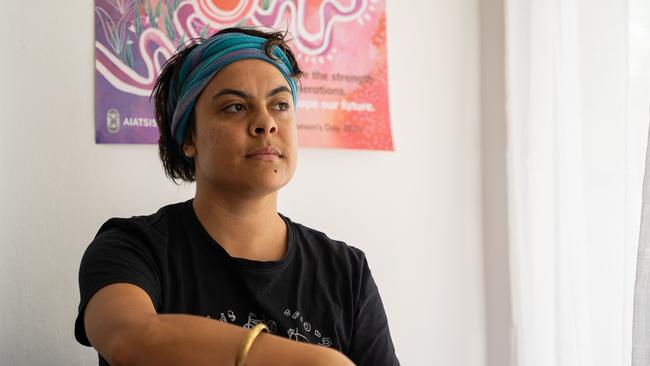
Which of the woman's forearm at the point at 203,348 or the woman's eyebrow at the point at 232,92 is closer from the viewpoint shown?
the woman's forearm at the point at 203,348

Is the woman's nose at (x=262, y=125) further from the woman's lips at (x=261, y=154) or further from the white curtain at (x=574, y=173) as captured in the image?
the white curtain at (x=574, y=173)

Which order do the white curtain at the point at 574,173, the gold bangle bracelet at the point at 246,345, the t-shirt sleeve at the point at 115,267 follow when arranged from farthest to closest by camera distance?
the white curtain at the point at 574,173 → the t-shirt sleeve at the point at 115,267 → the gold bangle bracelet at the point at 246,345

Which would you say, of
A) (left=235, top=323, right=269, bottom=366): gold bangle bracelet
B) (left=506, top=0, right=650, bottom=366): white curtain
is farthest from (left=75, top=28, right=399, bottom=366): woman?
(left=506, top=0, right=650, bottom=366): white curtain

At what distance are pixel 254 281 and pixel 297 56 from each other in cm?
58

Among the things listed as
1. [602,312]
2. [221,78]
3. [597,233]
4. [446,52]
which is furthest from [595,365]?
[221,78]

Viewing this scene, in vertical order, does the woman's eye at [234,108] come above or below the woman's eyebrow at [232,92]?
below

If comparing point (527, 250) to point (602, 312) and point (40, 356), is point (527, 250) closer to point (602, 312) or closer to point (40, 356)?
point (602, 312)

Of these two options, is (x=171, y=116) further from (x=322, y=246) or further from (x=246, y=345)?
(x=246, y=345)

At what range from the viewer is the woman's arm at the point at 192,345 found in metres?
0.82

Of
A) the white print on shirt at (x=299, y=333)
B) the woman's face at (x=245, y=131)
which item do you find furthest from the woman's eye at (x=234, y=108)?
the white print on shirt at (x=299, y=333)

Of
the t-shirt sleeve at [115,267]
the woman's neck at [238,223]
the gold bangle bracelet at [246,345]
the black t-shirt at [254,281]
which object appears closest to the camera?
the gold bangle bracelet at [246,345]

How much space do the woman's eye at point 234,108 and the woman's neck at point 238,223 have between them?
0.47 feet

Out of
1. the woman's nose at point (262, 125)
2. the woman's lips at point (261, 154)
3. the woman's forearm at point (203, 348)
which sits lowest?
the woman's forearm at point (203, 348)

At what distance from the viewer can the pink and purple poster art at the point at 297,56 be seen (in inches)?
57.4
